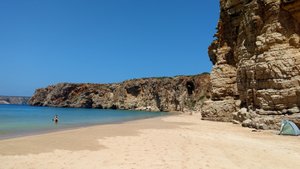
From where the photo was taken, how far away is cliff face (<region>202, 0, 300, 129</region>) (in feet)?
52.5

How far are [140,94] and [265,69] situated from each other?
7689 cm

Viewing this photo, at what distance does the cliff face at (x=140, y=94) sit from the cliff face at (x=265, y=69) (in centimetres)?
4178

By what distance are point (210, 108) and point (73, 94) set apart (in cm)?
9505

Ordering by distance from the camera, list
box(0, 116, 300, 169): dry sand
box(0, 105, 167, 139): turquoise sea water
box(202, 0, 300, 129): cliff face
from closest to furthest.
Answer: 1. box(0, 116, 300, 169): dry sand
2. box(202, 0, 300, 129): cliff face
3. box(0, 105, 167, 139): turquoise sea water

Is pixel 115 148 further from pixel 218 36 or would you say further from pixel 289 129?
pixel 218 36

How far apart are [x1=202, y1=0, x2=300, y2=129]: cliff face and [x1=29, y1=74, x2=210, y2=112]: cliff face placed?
41782mm

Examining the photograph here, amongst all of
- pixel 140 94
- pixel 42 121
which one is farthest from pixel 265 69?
pixel 140 94

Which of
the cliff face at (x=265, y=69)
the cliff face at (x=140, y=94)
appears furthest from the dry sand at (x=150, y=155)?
the cliff face at (x=140, y=94)

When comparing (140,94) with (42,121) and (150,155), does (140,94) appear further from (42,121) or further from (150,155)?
(150,155)

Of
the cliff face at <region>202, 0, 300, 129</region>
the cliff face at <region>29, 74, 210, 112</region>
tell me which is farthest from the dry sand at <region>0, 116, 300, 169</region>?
the cliff face at <region>29, 74, 210, 112</region>

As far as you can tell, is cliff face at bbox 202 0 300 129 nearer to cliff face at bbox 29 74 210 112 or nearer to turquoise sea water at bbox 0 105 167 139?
turquoise sea water at bbox 0 105 167 139

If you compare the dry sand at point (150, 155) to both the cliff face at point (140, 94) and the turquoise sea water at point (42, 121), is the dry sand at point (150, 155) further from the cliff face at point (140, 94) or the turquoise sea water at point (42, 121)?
the cliff face at point (140, 94)

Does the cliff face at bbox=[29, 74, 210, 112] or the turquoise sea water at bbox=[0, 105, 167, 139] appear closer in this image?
the turquoise sea water at bbox=[0, 105, 167, 139]

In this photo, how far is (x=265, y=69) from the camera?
1716 centimetres
